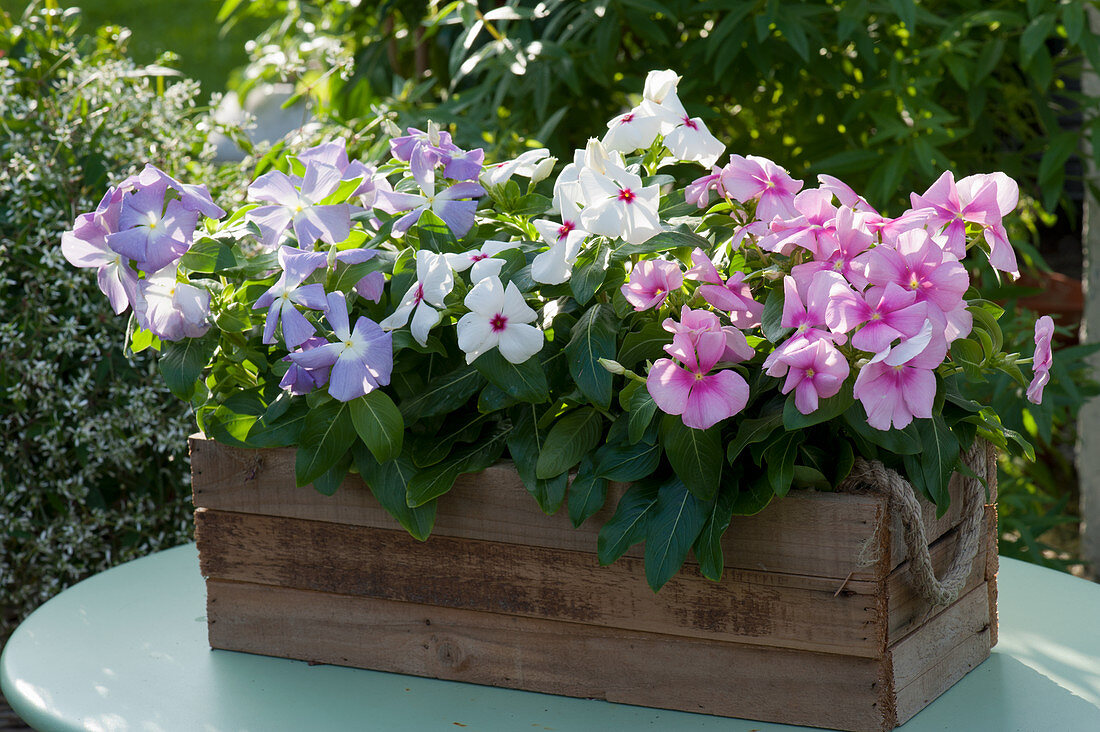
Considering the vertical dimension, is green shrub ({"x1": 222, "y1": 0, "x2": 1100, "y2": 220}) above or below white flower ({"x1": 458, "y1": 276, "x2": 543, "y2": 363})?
below

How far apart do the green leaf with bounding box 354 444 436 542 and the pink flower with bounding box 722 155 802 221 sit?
397mm

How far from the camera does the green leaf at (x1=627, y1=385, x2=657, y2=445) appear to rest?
2.86ft

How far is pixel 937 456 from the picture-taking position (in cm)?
91

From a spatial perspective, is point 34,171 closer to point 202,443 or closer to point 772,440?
point 202,443

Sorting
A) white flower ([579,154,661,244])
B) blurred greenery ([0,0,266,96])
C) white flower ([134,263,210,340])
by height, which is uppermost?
white flower ([579,154,661,244])

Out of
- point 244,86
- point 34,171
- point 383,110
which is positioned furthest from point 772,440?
point 244,86

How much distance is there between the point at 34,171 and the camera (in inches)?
72.8

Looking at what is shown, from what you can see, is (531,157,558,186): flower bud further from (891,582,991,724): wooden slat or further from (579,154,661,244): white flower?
(891,582,991,724): wooden slat

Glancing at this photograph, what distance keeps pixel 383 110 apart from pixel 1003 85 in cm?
124

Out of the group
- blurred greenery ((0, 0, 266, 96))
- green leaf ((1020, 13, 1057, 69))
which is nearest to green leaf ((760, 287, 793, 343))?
green leaf ((1020, 13, 1057, 69))

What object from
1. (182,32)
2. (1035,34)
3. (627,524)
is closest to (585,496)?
(627,524)

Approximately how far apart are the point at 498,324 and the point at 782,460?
0.26 metres

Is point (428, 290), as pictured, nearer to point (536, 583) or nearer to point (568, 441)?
point (568, 441)

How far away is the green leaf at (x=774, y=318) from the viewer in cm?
85
